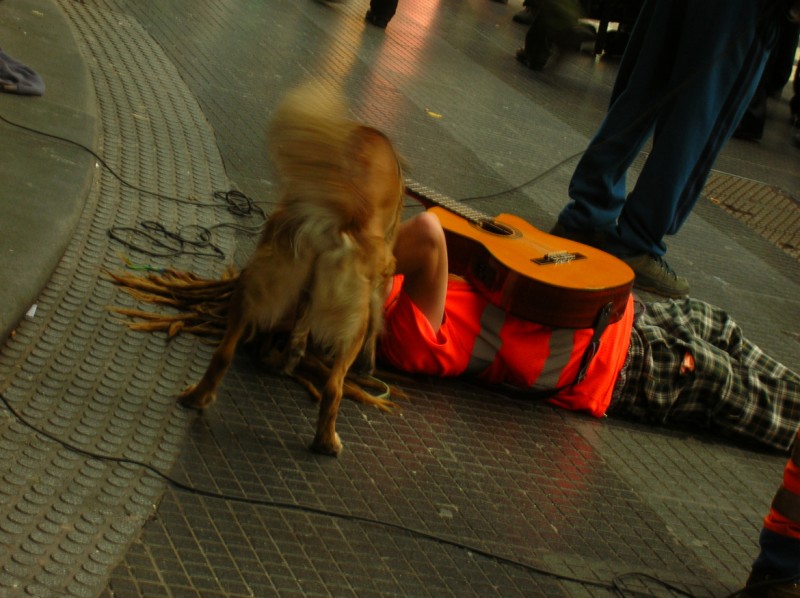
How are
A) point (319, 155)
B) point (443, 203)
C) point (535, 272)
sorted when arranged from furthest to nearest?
point (443, 203)
point (535, 272)
point (319, 155)

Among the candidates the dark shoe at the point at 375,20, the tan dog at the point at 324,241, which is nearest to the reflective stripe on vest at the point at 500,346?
the tan dog at the point at 324,241

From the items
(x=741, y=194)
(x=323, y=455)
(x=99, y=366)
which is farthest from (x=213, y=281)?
(x=741, y=194)

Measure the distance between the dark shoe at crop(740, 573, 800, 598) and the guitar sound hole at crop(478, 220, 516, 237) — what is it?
1443 millimetres

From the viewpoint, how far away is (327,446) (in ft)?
8.96

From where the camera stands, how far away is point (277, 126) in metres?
2.43

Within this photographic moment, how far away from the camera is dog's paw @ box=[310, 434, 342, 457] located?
2.73 meters

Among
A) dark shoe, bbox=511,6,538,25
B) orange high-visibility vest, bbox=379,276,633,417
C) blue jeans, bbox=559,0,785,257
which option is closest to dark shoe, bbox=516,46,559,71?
dark shoe, bbox=511,6,538,25

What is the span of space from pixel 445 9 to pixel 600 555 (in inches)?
304

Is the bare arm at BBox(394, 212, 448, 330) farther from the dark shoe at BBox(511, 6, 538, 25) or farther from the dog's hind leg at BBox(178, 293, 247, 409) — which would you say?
the dark shoe at BBox(511, 6, 538, 25)

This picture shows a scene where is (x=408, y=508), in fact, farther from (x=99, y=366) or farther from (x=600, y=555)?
(x=99, y=366)

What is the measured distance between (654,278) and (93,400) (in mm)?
2817

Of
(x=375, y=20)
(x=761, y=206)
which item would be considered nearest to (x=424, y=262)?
(x=761, y=206)

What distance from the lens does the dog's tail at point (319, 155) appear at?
94.6 inches

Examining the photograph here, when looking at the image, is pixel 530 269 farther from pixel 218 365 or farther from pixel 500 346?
pixel 218 365
